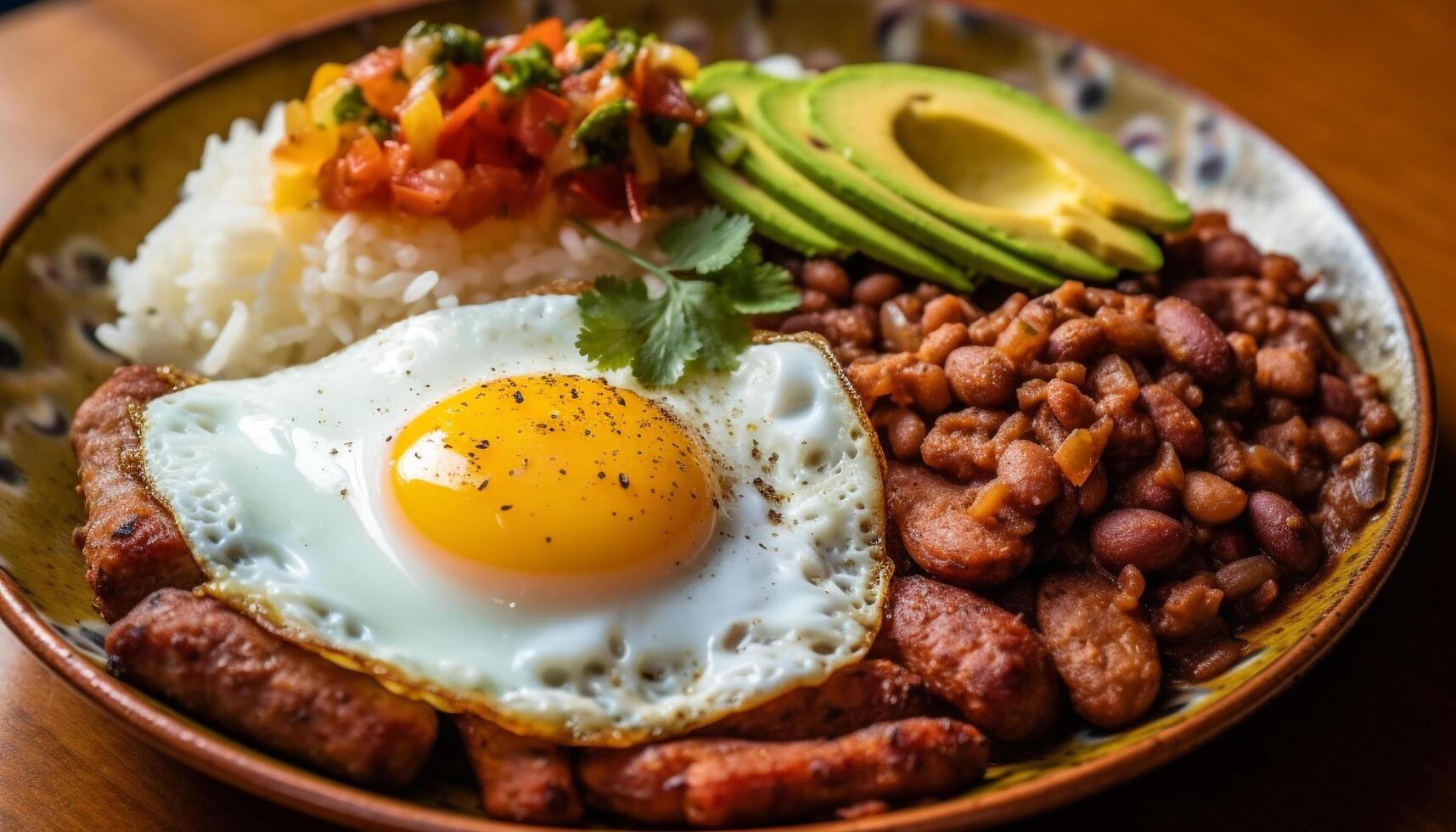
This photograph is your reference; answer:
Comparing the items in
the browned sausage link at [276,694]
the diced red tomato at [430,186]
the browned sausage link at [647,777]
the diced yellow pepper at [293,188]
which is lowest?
the browned sausage link at [647,777]

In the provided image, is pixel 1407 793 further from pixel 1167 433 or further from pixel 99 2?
pixel 99 2

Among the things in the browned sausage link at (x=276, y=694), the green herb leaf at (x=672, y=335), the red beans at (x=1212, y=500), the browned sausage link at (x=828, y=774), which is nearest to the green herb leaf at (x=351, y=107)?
the green herb leaf at (x=672, y=335)

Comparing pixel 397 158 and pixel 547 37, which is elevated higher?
pixel 547 37

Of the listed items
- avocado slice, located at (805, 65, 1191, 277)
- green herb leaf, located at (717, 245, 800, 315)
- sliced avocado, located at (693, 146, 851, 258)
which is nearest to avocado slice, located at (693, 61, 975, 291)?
sliced avocado, located at (693, 146, 851, 258)

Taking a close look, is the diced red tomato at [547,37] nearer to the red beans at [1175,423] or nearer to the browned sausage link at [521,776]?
the red beans at [1175,423]

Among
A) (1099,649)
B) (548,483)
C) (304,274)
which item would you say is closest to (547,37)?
(304,274)

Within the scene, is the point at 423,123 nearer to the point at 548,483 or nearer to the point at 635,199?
the point at 635,199

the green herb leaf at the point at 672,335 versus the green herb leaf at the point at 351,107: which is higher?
the green herb leaf at the point at 351,107
